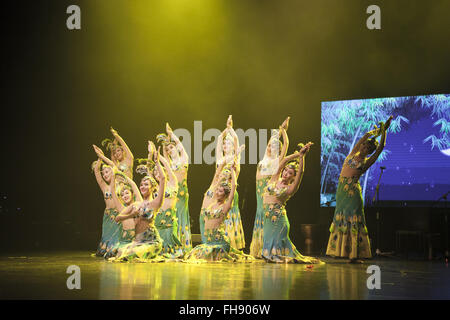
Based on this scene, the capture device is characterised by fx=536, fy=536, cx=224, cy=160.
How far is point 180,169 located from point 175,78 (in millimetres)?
2859

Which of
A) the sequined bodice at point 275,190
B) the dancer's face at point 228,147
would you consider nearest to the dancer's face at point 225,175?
the sequined bodice at point 275,190

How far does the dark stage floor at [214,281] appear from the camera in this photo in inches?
169

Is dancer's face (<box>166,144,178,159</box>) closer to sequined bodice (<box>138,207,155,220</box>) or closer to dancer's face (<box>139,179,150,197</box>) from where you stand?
dancer's face (<box>139,179,150,197</box>)

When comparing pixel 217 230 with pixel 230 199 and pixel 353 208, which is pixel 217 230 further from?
pixel 353 208

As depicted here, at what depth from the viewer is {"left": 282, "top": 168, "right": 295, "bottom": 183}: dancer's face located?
24.9 feet

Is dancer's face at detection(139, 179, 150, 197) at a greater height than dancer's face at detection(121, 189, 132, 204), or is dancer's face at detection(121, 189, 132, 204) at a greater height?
dancer's face at detection(139, 179, 150, 197)

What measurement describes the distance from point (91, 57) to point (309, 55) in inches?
162

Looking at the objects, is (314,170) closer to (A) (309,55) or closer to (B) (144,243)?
(A) (309,55)

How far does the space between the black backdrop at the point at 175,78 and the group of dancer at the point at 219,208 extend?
7.30ft

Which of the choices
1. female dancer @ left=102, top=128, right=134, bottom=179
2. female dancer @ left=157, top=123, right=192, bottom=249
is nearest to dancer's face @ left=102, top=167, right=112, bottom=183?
female dancer @ left=102, top=128, right=134, bottom=179

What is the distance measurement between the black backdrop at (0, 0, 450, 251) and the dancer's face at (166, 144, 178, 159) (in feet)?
8.39

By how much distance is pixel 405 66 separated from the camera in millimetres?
9594

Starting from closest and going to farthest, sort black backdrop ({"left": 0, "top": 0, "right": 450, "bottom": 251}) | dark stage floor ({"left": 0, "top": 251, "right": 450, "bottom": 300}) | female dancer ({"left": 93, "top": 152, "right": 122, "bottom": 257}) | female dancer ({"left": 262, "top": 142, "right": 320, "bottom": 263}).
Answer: dark stage floor ({"left": 0, "top": 251, "right": 450, "bottom": 300}) < female dancer ({"left": 262, "top": 142, "right": 320, "bottom": 263}) < female dancer ({"left": 93, "top": 152, "right": 122, "bottom": 257}) < black backdrop ({"left": 0, "top": 0, "right": 450, "bottom": 251})
